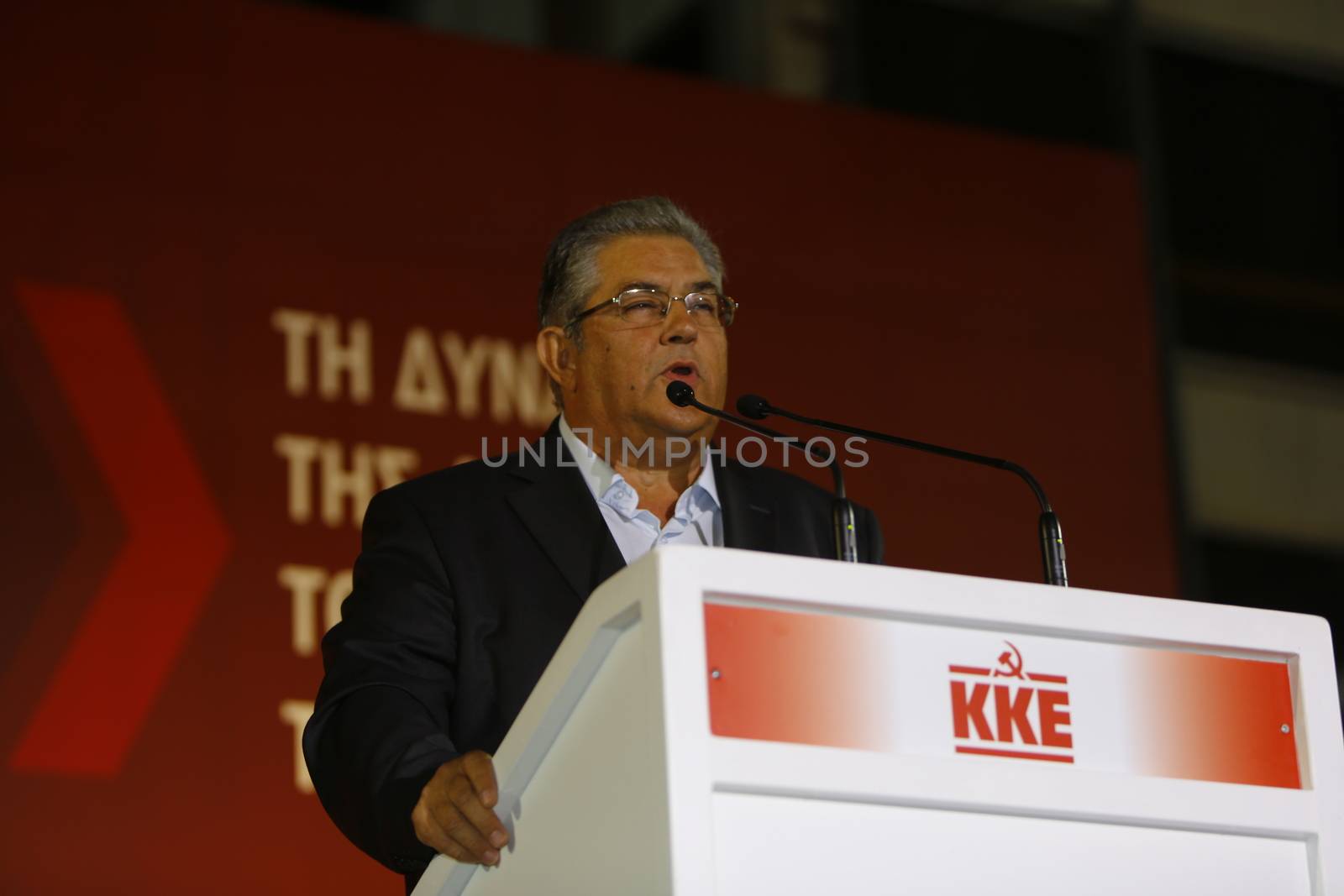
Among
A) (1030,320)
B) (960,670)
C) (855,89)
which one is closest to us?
(960,670)

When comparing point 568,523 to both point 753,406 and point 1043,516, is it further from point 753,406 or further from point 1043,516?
point 1043,516

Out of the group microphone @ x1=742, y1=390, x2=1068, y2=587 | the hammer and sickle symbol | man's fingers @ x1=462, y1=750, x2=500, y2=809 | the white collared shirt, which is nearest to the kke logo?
the hammer and sickle symbol

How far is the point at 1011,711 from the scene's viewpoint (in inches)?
51.1

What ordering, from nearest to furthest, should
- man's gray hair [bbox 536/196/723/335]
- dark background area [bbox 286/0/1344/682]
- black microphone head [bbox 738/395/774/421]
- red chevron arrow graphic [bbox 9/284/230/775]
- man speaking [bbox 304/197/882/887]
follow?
1. man speaking [bbox 304/197/882/887]
2. black microphone head [bbox 738/395/774/421]
3. man's gray hair [bbox 536/196/723/335]
4. red chevron arrow graphic [bbox 9/284/230/775]
5. dark background area [bbox 286/0/1344/682]

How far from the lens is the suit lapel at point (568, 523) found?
1.97 m

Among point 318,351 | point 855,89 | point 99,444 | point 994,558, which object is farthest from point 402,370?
point 855,89

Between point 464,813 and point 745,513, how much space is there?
0.79 meters

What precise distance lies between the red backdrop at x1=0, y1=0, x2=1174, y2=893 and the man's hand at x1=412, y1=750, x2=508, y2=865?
1854 millimetres

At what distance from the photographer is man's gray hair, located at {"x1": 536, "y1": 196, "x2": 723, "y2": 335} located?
2281mm

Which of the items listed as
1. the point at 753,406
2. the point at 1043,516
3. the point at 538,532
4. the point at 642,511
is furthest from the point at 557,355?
the point at 1043,516

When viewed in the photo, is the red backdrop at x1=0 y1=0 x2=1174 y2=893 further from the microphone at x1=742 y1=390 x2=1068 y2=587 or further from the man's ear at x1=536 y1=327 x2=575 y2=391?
the microphone at x1=742 y1=390 x2=1068 y2=587

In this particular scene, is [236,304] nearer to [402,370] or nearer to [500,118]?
[402,370]

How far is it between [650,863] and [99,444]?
2374 millimetres

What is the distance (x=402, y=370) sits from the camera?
142 inches
